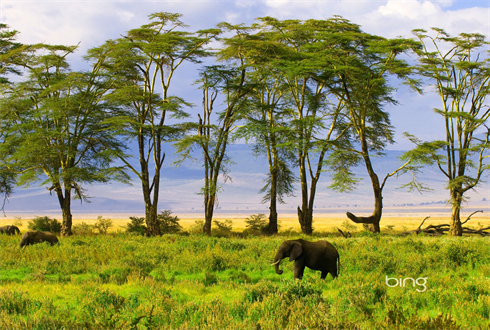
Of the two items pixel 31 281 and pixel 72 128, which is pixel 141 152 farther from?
pixel 31 281

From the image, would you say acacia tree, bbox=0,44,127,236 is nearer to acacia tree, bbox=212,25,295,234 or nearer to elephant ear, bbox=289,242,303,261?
acacia tree, bbox=212,25,295,234

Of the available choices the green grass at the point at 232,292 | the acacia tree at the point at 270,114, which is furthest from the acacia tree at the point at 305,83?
the green grass at the point at 232,292

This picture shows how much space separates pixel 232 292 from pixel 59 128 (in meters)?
22.3

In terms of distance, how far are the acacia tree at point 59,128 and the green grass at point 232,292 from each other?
11137mm

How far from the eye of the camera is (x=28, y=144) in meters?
25.9

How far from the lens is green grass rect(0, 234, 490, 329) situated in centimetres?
629

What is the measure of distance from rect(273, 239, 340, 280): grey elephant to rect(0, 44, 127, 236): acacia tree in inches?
735

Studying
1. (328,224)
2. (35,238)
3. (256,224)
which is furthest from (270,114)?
(328,224)

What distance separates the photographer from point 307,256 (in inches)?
370

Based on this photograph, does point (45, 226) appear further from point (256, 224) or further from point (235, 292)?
point (235, 292)

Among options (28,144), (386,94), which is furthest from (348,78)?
(28,144)

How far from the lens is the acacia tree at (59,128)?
25797mm
